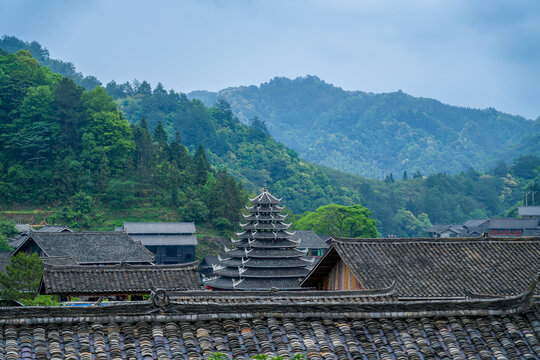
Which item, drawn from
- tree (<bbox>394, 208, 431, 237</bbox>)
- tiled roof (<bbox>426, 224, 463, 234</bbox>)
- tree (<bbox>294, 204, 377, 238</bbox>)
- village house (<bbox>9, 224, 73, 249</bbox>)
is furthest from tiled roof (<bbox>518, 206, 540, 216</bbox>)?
village house (<bbox>9, 224, 73, 249</bbox>)

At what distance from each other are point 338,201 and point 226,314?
163 m

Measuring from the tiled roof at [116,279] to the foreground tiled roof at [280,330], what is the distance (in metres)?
21.7

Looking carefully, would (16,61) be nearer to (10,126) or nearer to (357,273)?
(10,126)

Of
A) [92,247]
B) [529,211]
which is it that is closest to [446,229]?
[529,211]

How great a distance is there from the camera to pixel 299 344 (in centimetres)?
1197

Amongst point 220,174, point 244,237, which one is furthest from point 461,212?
point 244,237

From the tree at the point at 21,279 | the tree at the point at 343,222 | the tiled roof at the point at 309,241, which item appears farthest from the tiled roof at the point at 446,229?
the tree at the point at 21,279

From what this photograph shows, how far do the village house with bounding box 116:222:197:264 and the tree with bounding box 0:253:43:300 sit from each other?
49.9m

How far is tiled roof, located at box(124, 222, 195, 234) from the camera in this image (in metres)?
92.7

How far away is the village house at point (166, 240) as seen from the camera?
9175 centimetres

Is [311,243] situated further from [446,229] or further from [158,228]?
[446,229]

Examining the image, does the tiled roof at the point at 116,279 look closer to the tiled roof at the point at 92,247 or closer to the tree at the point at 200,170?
the tiled roof at the point at 92,247

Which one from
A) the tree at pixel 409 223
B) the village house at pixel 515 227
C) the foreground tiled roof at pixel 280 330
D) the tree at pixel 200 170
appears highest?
the tree at pixel 200 170

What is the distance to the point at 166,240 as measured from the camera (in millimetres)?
92688
